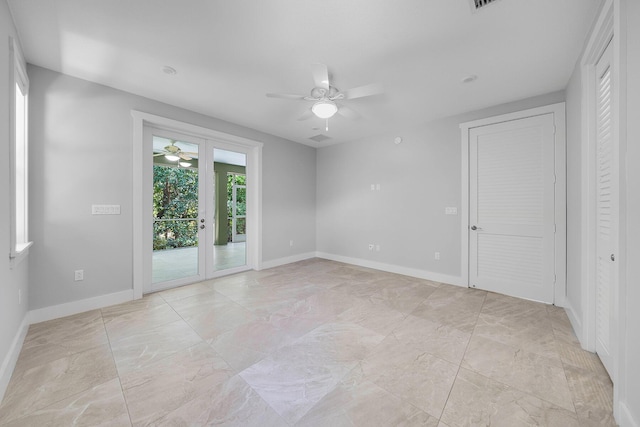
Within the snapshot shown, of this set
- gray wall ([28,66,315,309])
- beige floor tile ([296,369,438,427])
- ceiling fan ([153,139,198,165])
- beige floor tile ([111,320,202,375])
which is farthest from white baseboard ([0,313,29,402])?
ceiling fan ([153,139,198,165])

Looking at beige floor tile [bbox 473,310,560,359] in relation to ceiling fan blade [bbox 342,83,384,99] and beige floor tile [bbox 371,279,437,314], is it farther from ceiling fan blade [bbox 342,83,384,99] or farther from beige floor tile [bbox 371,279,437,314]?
ceiling fan blade [bbox 342,83,384,99]

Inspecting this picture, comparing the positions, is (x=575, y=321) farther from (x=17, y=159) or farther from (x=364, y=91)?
(x=17, y=159)

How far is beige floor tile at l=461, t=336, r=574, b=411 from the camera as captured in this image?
5.32ft

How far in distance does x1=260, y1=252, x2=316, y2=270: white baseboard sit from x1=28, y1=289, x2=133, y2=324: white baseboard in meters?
2.16

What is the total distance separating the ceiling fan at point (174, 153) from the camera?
11.9ft

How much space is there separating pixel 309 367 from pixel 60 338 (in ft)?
7.69

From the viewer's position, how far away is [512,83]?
9.37ft

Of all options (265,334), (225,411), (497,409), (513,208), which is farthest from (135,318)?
(513,208)

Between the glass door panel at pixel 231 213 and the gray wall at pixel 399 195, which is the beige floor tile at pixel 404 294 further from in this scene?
the glass door panel at pixel 231 213

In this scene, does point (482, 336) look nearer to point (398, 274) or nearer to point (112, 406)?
point (398, 274)

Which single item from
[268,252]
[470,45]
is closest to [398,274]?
[268,252]

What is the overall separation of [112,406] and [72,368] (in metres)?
0.70

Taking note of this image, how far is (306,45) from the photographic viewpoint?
7.20 ft

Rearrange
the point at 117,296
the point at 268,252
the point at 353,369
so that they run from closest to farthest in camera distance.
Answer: the point at 353,369
the point at 117,296
the point at 268,252
